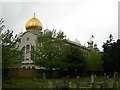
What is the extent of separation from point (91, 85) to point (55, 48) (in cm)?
2424

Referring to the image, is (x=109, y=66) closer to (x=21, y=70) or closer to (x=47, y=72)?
(x=47, y=72)

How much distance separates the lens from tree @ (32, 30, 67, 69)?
35719mm

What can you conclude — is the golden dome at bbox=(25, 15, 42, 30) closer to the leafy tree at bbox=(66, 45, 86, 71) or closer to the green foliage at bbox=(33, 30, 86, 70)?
the green foliage at bbox=(33, 30, 86, 70)

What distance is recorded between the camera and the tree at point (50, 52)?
35.7 metres

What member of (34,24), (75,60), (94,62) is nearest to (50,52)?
(75,60)

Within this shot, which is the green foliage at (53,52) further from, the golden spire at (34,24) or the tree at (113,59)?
the golden spire at (34,24)

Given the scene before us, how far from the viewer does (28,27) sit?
175 feet

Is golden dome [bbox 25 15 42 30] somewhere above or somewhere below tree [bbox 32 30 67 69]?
above

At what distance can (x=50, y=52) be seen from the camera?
36.1 metres

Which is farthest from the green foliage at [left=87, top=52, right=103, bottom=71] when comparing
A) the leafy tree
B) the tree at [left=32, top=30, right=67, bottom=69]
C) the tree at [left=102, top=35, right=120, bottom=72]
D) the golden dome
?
the golden dome

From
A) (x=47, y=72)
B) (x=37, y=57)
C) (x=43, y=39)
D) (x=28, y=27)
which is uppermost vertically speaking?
(x=28, y=27)

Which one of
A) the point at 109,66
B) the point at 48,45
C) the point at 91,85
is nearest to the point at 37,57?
the point at 48,45

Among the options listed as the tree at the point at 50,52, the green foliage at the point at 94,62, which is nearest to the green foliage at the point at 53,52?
the tree at the point at 50,52

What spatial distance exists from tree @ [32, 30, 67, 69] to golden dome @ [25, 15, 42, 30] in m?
15.6
